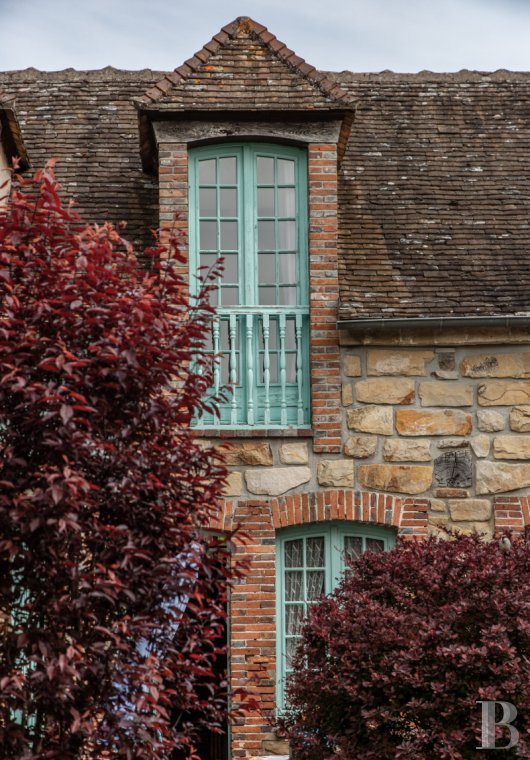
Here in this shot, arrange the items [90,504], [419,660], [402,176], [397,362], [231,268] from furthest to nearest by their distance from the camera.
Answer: [402,176] → [231,268] → [397,362] → [419,660] → [90,504]

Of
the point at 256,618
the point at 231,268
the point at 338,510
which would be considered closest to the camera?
the point at 256,618

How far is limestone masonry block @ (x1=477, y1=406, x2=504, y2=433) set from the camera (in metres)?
10.5

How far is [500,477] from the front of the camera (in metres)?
10.5

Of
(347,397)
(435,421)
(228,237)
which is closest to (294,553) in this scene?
(347,397)

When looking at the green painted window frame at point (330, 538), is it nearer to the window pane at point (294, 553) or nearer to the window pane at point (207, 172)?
the window pane at point (294, 553)

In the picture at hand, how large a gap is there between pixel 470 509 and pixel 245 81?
176 inches

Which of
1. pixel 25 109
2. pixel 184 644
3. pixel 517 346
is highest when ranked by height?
pixel 25 109

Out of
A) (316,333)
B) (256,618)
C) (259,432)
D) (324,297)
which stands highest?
(324,297)

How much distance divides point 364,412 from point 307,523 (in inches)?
44.0

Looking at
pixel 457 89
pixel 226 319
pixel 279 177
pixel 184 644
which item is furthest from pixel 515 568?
pixel 457 89

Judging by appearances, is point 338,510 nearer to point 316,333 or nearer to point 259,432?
point 259,432

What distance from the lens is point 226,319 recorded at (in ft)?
35.1

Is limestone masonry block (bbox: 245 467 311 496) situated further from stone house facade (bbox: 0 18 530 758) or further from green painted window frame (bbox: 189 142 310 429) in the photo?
green painted window frame (bbox: 189 142 310 429)

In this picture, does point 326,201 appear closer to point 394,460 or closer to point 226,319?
point 226,319
